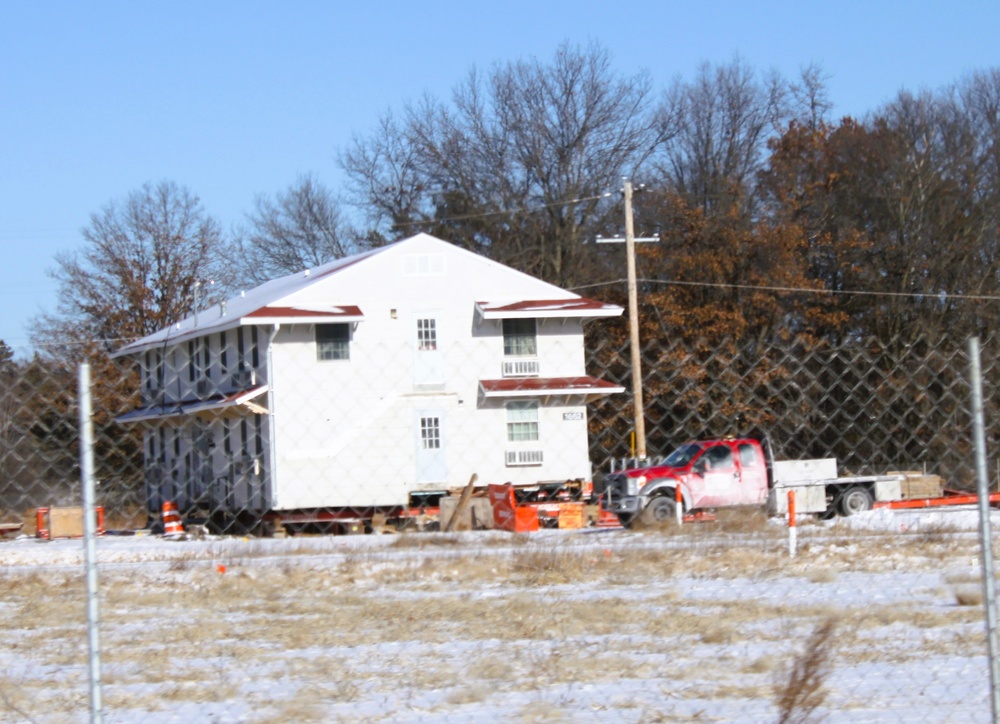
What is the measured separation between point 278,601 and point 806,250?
125ft

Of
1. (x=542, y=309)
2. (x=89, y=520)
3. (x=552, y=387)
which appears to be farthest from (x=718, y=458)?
(x=89, y=520)

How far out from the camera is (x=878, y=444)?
9.41m

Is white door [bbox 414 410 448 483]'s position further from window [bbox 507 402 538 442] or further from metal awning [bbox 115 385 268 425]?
metal awning [bbox 115 385 268 425]

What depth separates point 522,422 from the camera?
36188mm

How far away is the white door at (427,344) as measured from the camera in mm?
35094

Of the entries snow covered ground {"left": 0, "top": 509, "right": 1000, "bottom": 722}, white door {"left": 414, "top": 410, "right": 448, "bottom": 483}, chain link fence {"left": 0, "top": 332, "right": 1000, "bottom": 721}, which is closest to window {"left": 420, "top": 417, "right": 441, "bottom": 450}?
white door {"left": 414, "top": 410, "right": 448, "bottom": 483}

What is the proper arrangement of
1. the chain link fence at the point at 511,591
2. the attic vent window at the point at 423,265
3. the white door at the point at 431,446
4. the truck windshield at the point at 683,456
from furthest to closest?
the attic vent window at the point at 423,265, the white door at the point at 431,446, the truck windshield at the point at 683,456, the chain link fence at the point at 511,591

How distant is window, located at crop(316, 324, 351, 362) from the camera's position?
109ft

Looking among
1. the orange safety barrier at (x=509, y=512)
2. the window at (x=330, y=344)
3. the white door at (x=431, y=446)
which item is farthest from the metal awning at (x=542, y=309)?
the orange safety barrier at (x=509, y=512)

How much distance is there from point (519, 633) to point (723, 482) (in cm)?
1843

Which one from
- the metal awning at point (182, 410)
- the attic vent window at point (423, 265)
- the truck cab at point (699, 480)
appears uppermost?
the attic vent window at point (423, 265)

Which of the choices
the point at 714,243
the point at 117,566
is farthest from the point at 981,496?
the point at 714,243

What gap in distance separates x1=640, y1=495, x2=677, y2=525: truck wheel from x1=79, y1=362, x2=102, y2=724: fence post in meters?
21.1

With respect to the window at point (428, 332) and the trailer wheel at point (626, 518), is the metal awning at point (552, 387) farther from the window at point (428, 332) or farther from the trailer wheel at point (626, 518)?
the trailer wheel at point (626, 518)
